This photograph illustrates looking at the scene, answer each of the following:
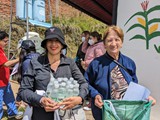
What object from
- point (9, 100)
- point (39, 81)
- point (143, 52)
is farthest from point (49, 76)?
point (9, 100)

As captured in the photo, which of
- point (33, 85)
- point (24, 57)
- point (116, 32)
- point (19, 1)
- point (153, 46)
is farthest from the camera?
point (19, 1)

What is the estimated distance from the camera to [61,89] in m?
1.98

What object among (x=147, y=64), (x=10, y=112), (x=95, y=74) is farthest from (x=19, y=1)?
(x=95, y=74)

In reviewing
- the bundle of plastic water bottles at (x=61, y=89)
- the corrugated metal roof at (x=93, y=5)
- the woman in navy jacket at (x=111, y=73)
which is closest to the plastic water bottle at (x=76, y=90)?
the bundle of plastic water bottles at (x=61, y=89)

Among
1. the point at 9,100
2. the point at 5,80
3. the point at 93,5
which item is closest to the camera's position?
the point at 5,80

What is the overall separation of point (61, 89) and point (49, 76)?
0.19m

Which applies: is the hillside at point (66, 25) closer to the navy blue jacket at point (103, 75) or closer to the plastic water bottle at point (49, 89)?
the navy blue jacket at point (103, 75)

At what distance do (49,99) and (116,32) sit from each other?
2.75 feet

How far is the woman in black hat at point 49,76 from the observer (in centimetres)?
207

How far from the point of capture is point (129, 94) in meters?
2.21

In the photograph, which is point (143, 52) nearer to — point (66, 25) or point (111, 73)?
point (111, 73)

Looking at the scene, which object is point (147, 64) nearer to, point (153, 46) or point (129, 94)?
point (153, 46)

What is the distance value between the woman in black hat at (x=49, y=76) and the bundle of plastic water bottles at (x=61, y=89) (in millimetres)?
49

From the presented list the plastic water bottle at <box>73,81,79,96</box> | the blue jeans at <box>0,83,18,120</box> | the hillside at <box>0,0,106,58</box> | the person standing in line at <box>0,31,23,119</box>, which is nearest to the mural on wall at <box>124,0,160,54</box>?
the plastic water bottle at <box>73,81,79,96</box>
